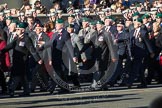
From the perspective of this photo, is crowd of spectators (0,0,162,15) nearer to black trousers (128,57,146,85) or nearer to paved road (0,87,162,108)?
black trousers (128,57,146,85)

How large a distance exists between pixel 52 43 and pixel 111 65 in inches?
71.9

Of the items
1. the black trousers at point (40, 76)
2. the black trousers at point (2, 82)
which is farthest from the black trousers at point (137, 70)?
the black trousers at point (2, 82)

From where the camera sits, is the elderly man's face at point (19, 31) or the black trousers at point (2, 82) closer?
the elderly man's face at point (19, 31)

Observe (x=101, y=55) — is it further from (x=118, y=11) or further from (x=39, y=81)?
(x=118, y=11)

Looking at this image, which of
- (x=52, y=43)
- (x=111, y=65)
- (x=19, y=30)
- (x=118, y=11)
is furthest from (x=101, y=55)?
(x=118, y=11)

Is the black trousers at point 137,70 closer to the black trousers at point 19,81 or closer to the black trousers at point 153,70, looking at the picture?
the black trousers at point 153,70

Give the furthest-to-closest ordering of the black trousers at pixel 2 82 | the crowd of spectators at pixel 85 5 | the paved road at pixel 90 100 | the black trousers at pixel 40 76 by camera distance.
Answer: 1. the crowd of spectators at pixel 85 5
2. the black trousers at pixel 2 82
3. the black trousers at pixel 40 76
4. the paved road at pixel 90 100

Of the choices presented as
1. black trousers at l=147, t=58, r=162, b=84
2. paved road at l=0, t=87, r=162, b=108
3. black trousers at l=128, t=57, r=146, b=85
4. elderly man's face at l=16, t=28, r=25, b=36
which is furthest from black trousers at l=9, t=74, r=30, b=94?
black trousers at l=147, t=58, r=162, b=84

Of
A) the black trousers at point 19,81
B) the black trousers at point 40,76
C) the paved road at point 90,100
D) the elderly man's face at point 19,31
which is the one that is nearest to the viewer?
the paved road at point 90,100

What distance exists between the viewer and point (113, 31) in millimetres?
14648

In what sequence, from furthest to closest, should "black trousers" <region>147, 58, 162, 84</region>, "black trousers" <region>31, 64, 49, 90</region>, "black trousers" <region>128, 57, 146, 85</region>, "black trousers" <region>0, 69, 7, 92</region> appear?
"black trousers" <region>147, 58, 162, 84</region> < "black trousers" <region>128, 57, 146, 85</region> < "black trousers" <region>0, 69, 7, 92</region> < "black trousers" <region>31, 64, 49, 90</region>

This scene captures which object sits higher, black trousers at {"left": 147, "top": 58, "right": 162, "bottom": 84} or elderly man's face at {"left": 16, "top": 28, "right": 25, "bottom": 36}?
elderly man's face at {"left": 16, "top": 28, "right": 25, "bottom": 36}

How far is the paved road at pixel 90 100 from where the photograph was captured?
10492 mm

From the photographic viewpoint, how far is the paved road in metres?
10.5
